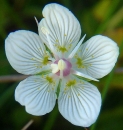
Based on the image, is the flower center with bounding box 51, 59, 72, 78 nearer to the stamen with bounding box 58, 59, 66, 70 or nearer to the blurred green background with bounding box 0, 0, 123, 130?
the stamen with bounding box 58, 59, 66, 70

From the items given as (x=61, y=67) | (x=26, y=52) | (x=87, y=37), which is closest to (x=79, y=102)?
(x=61, y=67)

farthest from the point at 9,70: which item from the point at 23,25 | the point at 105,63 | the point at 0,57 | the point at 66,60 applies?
the point at 105,63

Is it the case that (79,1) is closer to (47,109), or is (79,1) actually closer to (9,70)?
(9,70)

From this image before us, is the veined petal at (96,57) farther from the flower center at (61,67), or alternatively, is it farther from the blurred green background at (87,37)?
the blurred green background at (87,37)

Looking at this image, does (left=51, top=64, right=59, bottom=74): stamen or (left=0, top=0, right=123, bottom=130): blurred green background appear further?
(left=0, top=0, right=123, bottom=130): blurred green background

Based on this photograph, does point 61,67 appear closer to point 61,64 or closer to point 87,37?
point 61,64

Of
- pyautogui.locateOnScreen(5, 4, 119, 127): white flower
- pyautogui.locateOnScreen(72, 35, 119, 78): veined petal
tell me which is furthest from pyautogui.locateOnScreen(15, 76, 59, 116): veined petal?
pyautogui.locateOnScreen(72, 35, 119, 78): veined petal
